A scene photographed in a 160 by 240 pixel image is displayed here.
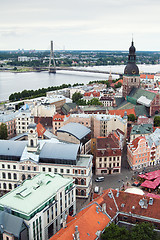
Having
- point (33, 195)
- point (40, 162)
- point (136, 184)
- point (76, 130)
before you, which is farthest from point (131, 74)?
point (33, 195)

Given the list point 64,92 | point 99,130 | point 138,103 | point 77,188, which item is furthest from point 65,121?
point 64,92

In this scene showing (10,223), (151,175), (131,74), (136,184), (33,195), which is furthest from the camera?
(131,74)

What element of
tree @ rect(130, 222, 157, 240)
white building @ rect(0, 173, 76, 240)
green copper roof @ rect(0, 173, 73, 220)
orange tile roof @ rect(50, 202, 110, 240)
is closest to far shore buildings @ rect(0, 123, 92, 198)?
white building @ rect(0, 173, 76, 240)

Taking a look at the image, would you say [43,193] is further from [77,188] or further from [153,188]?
[153,188]

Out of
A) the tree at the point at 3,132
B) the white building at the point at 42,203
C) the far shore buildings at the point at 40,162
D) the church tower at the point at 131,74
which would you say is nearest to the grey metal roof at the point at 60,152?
the far shore buildings at the point at 40,162

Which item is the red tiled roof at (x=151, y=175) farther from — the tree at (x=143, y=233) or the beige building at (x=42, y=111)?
the beige building at (x=42, y=111)

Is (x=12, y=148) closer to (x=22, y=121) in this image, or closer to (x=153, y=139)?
(x=22, y=121)
